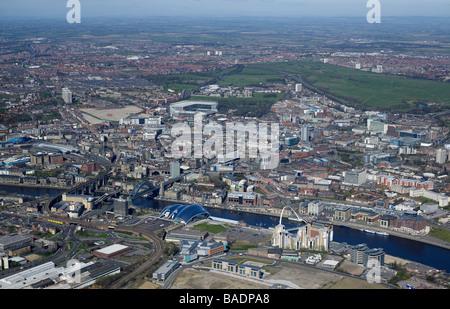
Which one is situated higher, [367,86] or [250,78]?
[250,78]

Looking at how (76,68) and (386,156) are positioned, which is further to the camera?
(76,68)

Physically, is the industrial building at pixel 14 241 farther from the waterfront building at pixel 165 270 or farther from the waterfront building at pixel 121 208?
the waterfront building at pixel 165 270

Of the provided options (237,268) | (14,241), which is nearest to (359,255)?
(237,268)

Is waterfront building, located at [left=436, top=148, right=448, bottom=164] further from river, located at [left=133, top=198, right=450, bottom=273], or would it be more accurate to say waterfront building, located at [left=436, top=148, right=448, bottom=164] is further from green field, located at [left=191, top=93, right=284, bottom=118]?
green field, located at [left=191, top=93, right=284, bottom=118]

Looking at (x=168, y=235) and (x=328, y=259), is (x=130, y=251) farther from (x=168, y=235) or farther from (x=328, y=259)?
(x=328, y=259)

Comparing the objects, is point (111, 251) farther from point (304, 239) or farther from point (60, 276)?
point (304, 239)

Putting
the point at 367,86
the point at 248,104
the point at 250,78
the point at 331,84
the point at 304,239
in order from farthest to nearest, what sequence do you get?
the point at 250,78
the point at 331,84
the point at 367,86
the point at 248,104
the point at 304,239
